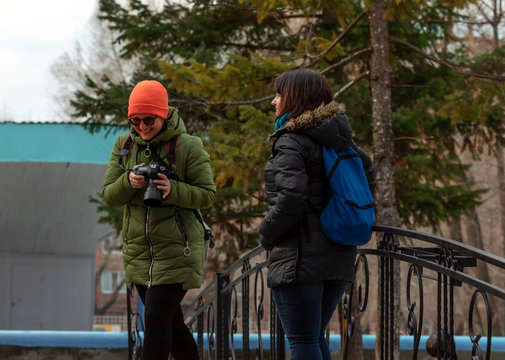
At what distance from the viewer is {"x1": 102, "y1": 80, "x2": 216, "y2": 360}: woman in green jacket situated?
3.63 meters

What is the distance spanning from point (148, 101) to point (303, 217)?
3.98 ft

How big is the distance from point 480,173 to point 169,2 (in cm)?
1923

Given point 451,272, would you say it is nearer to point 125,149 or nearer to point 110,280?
point 125,149

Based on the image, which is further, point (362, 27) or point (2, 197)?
point (2, 197)

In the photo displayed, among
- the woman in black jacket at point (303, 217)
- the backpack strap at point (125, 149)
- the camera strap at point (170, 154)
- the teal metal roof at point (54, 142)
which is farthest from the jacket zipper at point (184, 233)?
the teal metal roof at point (54, 142)

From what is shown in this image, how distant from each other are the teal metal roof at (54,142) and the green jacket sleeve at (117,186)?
7489mm

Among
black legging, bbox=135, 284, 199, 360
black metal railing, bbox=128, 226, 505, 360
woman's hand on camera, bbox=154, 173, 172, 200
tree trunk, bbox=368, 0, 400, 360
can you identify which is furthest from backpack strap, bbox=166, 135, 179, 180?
tree trunk, bbox=368, 0, 400, 360

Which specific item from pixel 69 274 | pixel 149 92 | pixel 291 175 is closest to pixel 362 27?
pixel 149 92

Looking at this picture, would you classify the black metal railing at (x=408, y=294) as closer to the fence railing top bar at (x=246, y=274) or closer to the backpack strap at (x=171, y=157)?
the fence railing top bar at (x=246, y=274)

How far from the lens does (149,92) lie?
3.71 m

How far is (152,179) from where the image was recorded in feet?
11.8

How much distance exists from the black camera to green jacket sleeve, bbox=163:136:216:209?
10 cm

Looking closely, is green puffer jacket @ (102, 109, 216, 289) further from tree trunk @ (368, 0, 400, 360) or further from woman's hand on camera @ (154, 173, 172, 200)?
tree trunk @ (368, 0, 400, 360)

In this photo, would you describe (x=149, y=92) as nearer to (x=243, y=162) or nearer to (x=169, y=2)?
(x=243, y=162)
